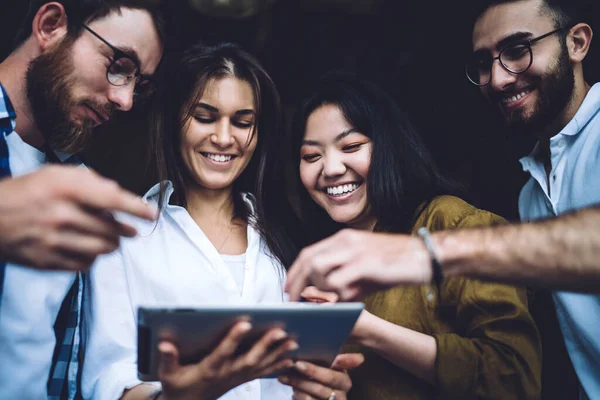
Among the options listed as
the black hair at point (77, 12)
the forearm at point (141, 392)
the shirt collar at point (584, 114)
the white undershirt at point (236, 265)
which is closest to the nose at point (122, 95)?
the black hair at point (77, 12)

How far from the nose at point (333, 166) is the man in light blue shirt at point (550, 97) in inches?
31.7

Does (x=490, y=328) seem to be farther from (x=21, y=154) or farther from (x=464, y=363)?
(x=21, y=154)

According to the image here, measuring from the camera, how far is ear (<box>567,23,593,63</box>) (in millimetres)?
2307

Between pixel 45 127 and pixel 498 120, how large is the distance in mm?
2508

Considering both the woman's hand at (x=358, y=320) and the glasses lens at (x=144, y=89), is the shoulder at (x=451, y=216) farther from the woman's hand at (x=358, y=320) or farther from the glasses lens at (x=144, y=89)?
the glasses lens at (x=144, y=89)

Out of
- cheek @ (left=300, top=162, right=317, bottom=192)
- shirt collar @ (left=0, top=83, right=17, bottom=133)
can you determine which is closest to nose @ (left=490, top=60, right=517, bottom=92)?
cheek @ (left=300, top=162, right=317, bottom=192)

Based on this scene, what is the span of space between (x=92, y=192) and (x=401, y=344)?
1.05 meters

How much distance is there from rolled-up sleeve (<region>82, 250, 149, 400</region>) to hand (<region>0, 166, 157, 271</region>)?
89cm

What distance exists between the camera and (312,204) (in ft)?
8.15

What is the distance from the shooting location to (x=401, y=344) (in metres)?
1.57

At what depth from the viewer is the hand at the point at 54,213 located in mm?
893

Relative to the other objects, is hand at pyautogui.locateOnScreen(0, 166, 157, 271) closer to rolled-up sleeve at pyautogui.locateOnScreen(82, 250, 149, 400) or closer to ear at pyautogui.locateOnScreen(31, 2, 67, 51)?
rolled-up sleeve at pyautogui.locateOnScreen(82, 250, 149, 400)

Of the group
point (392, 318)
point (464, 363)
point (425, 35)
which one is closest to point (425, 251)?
point (464, 363)

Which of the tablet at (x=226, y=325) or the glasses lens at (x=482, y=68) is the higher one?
the glasses lens at (x=482, y=68)
